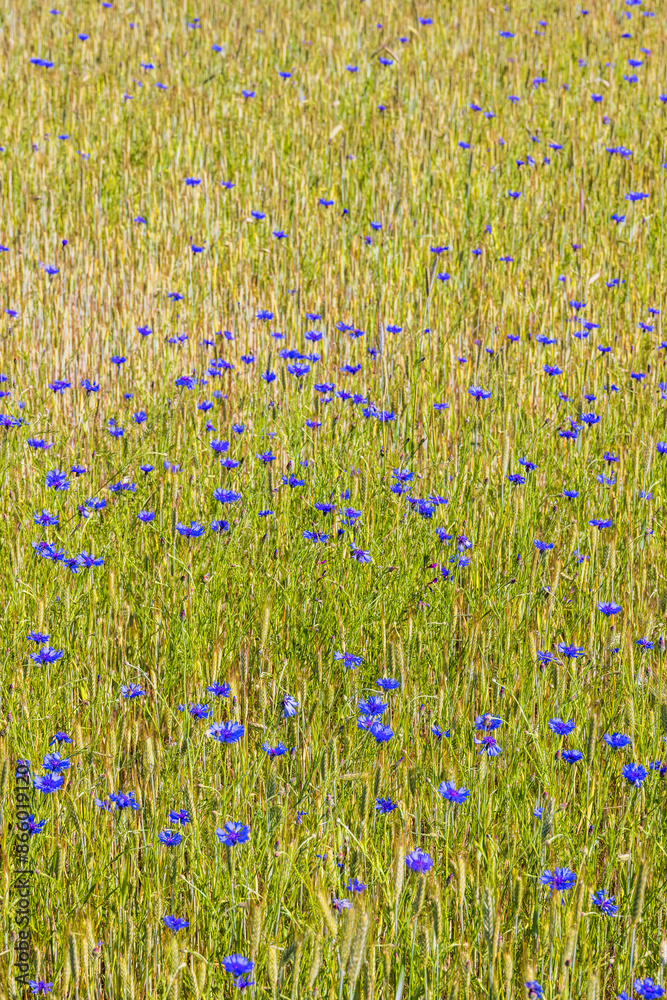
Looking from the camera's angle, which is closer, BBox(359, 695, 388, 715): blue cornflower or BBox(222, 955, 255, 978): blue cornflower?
BBox(222, 955, 255, 978): blue cornflower

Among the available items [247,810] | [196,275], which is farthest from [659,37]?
[247,810]

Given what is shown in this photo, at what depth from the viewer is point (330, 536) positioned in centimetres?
256

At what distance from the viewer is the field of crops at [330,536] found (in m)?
1.52

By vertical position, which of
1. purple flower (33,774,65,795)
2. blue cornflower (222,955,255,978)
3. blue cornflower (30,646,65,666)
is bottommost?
blue cornflower (222,955,255,978)

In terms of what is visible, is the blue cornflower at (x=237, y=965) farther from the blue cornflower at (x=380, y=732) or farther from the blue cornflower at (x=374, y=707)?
the blue cornflower at (x=374, y=707)

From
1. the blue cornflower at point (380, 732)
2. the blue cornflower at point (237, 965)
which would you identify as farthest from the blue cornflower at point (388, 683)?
the blue cornflower at point (237, 965)

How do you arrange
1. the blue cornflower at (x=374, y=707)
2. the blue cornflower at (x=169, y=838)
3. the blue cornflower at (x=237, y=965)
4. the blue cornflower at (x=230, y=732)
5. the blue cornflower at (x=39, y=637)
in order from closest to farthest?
the blue cornflower at (x=237, y=965), the blue cornflower at (x=169, y=838), the blue cornflower at (x=230, y=732), the blue cornflower at (x=374, y=707), the blue cornflower at (x=39, y=637)

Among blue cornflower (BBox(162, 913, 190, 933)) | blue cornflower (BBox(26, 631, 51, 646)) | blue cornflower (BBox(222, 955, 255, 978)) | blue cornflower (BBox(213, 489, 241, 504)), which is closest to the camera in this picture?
blue cornflower (BBox(222, 955, 255, 978))

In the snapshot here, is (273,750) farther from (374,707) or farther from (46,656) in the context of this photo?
(46,656)

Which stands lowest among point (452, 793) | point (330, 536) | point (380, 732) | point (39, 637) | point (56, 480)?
point (452, 793)

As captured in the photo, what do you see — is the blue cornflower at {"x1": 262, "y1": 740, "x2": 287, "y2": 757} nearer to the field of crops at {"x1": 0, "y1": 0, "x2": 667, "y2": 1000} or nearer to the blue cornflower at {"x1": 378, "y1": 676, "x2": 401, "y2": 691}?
the field of crops at {"x1": 0, "y1": 0, "x2": 667, "y2": 1000}

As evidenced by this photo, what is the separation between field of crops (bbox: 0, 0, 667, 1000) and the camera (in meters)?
1.52

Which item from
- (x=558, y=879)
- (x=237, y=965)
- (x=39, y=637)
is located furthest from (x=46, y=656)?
(x=558, y=879)

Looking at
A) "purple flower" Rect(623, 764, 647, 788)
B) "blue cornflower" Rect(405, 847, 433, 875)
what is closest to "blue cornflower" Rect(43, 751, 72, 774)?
"blue cornflower" Rect(405, 847, 433, 875)
